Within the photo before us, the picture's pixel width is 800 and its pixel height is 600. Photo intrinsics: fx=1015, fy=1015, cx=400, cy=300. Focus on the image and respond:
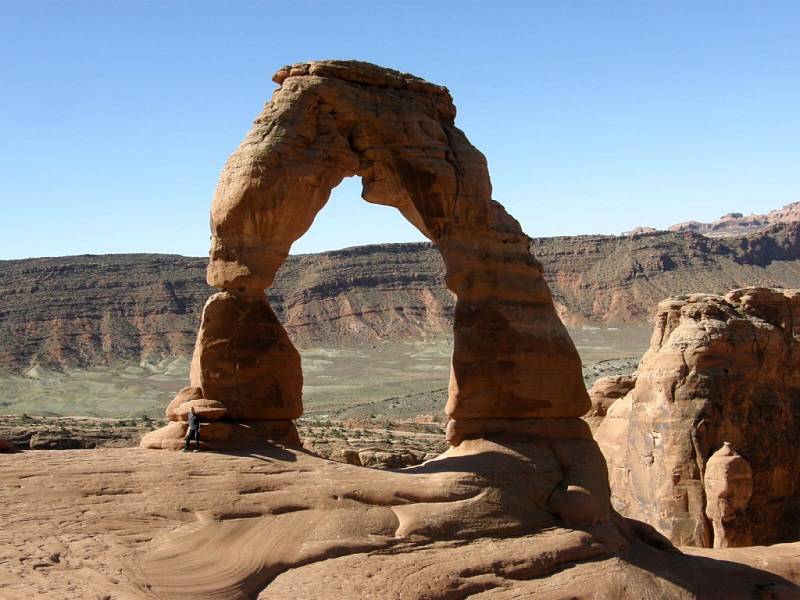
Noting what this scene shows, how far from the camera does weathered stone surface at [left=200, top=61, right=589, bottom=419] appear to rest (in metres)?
15.4

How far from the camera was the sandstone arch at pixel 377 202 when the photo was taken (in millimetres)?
15180

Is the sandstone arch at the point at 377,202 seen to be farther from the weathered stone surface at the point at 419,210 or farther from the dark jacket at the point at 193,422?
the dark jacket at the point at 193,422

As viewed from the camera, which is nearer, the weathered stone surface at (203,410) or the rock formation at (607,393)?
the weathered stone surface at (203,410)

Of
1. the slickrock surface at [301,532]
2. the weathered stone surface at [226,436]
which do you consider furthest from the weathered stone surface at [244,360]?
the slickrock surface at [301,532]

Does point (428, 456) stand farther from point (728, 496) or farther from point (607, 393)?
point (728, 496)

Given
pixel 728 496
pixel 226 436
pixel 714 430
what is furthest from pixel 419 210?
pixel 728 496

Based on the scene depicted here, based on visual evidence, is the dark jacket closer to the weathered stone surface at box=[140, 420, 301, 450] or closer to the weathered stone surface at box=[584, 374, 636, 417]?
the weathered stone surface at box=[140, 420, 301, 450]

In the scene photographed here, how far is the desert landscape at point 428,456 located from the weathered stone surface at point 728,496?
64mm

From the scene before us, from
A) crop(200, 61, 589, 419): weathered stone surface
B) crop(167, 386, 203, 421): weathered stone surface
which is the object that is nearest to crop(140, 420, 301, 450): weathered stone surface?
crop(167, 386, 203, 421): weathered stone surface

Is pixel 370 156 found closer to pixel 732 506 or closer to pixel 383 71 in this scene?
pixel 383 71

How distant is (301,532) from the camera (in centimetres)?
1266

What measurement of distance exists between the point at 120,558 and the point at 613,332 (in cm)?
9863

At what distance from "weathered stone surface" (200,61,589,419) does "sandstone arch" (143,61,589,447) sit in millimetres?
22

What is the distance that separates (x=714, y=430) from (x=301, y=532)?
11936 millimetres
